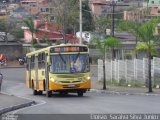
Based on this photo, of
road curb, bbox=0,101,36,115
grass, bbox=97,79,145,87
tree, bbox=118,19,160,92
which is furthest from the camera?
grass, bbox=97,79,145,87

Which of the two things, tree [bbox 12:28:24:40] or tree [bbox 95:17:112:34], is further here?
tree [bbox 12:28:24:40]

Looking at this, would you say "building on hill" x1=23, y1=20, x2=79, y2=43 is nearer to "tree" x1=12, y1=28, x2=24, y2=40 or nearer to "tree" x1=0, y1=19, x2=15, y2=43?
"tree" x1=12, y1=28, x2=24, y2=40

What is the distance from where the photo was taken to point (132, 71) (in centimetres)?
4791

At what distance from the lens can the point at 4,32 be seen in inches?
4008

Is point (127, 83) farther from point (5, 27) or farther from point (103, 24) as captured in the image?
point (5, 27)

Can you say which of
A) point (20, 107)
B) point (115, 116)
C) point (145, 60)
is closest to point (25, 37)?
point (145, 60)

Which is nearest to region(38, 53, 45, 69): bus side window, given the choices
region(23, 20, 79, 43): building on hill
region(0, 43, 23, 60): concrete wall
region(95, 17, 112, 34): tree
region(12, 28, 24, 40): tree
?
region(0, 43, 23, 60): concrete wall

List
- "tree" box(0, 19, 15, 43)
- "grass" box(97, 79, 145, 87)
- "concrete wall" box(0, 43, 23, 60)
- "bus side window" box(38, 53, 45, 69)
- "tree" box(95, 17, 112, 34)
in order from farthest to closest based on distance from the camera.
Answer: "tree" box(0, 19, 15, 43), "tree" box(95, 17, 112, 34), "concrete wall" box(0, 43, 23, 60), "grass" box(97, 79, 145, 87), "bus side window" box(38, 53, 45, 69)

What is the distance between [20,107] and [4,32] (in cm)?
7692

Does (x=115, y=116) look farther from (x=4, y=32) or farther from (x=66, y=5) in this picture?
(x=4, y=32)

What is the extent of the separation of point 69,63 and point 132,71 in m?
14.1

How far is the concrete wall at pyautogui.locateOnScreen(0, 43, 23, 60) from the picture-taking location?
8688 centimetres

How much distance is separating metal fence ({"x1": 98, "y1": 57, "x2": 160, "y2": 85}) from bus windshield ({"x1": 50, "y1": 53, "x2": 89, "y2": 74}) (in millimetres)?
11010

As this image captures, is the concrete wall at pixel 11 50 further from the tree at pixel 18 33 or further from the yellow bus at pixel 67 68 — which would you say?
the yellow bus at pixel 67 68
